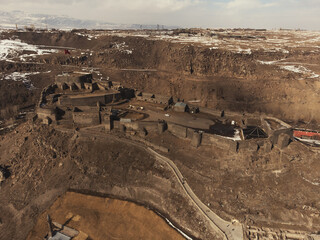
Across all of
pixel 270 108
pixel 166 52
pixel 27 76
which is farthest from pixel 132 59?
pixel 270 108

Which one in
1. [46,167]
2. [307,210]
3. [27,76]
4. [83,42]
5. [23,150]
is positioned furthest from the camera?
[83,42]

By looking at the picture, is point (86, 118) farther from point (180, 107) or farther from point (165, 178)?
point (165, 178)

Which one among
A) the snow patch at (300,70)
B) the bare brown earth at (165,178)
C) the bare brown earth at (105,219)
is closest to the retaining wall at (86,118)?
the bare brown earth at (165,178)

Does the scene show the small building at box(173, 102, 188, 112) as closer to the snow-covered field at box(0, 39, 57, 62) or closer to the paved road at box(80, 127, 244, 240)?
the paved road at box(80, 127, 244, 240)

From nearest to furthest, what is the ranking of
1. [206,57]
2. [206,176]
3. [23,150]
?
[206,176] < [23,150] < [206,57]

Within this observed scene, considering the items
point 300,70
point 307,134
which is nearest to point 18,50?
point 307,134

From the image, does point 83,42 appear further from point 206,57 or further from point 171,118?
point 171,118

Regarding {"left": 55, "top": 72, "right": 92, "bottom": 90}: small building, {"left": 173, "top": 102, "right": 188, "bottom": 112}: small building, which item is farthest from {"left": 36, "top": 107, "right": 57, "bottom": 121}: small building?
{"left": 173, "top": 102, "right": 188, "bottom": 112}: small building
